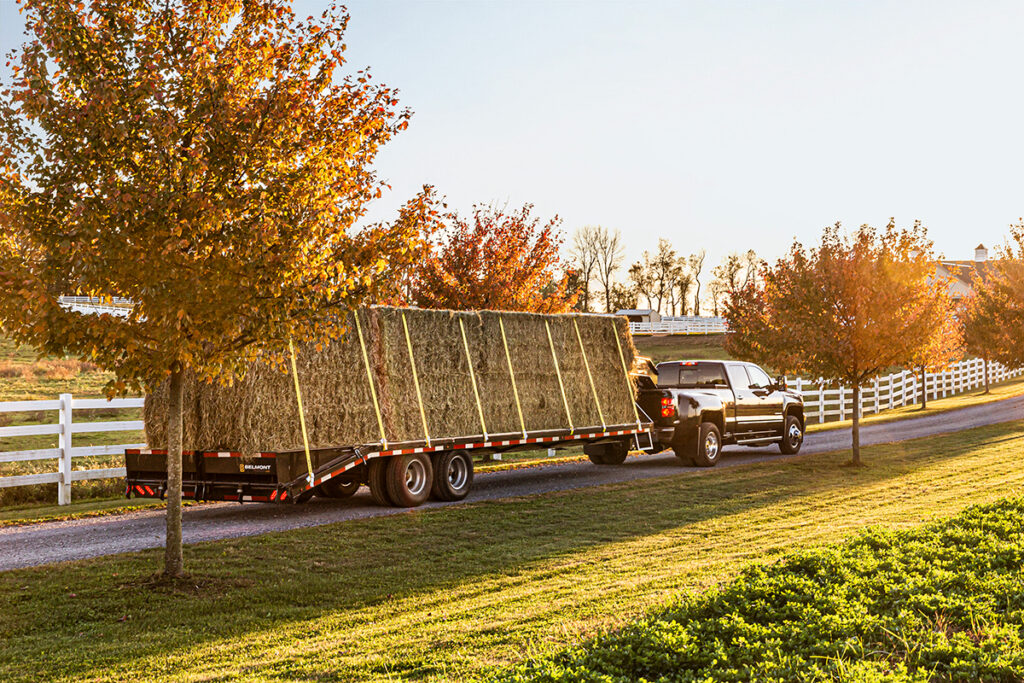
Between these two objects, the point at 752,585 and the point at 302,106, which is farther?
the point at 302,106

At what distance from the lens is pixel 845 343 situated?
18750 mm

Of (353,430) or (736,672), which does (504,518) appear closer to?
(353,430)

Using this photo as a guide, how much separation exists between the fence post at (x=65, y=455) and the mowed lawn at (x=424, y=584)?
138 inches

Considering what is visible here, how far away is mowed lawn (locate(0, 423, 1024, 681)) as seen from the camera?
6734 mm

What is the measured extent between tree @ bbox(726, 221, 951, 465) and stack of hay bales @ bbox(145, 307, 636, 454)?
3642 millimetres

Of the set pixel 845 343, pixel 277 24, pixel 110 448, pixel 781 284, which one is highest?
pixel 277 24

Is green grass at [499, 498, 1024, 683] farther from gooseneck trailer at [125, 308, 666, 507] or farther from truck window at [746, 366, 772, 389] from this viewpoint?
truck window at [746, 366, 772, 389]

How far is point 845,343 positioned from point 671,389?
3625 millimetres

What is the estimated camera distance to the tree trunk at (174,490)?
9.23 m

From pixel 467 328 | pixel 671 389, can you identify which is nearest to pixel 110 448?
pixel 467 328

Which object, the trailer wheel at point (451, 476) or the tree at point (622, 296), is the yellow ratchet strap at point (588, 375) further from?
the tree at point (622, 296)

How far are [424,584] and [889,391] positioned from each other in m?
34.4

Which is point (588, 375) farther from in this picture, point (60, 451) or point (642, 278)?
point (642, 278)

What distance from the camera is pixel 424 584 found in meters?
9.34
